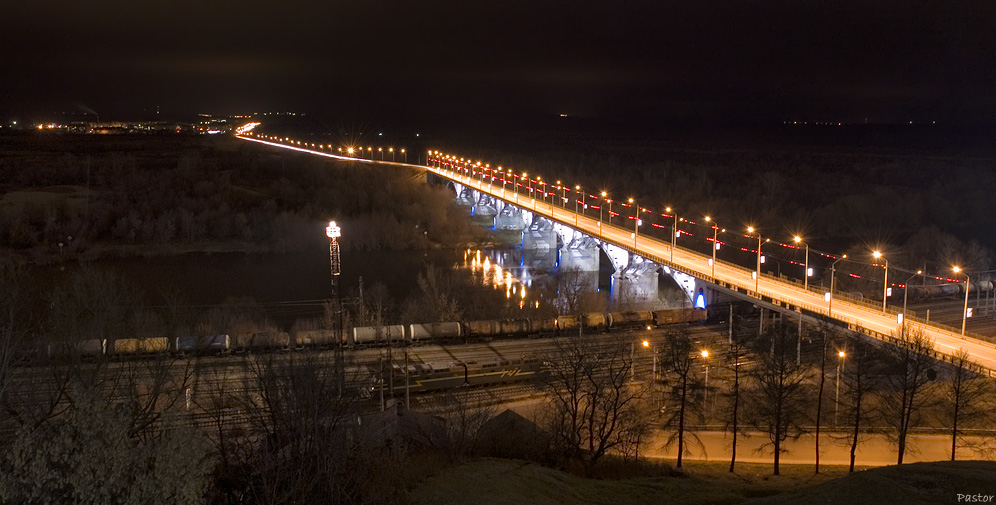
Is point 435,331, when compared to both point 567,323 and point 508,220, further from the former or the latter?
point 508,220

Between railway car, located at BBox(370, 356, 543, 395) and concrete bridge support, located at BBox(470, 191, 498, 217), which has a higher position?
concrete bridge support, located at BBox(470, 191, 498, 217)

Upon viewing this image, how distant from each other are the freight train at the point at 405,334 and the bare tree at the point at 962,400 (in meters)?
10.4

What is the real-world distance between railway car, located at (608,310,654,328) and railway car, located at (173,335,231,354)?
13.3 meters

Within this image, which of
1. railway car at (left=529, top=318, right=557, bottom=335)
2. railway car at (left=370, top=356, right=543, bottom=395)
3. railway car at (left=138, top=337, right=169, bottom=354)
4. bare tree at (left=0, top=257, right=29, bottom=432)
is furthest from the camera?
railway car at (left=529, top=318, right=557, bottom=335)

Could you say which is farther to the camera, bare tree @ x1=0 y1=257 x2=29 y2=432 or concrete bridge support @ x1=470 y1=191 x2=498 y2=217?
concrete bridge support @ x1=470 y1=191 x2=498 y2=217

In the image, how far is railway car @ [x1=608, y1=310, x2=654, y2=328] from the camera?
27.4 meters

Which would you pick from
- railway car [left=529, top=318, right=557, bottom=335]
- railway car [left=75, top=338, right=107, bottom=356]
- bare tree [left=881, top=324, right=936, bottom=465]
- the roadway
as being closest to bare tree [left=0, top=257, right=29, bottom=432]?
railway car [left=75, top=338, right=107, bottom=356]

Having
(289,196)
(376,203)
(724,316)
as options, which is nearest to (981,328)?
(724,316)

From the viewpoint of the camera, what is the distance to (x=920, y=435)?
16.4m

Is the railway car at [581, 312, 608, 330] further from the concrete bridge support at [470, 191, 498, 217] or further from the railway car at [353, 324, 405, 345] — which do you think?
the concrete bridge support at [470, 191, 498, 217]

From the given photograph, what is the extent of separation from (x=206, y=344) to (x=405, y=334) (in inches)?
231

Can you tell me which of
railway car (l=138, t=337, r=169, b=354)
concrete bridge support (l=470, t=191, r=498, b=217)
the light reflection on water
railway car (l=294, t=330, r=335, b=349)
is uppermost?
Answer: concrete bridge support (l=470, t=191, r=498, b=217)

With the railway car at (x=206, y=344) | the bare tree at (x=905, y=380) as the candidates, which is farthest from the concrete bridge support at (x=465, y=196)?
the bare tree at (x=905, y=380)

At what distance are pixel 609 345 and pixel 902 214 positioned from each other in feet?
120
